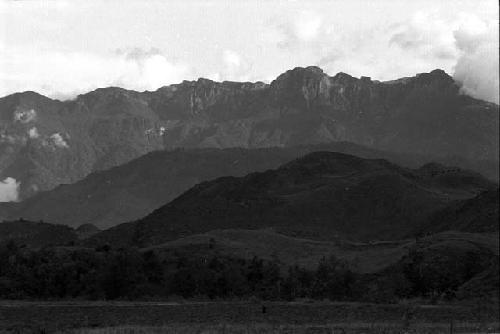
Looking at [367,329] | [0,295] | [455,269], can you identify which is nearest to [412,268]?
[455,269]

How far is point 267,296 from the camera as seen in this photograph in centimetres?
9400

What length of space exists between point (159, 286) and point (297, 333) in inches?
2324

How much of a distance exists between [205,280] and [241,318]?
41645mm

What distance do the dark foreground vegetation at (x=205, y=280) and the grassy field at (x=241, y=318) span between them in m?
15.2

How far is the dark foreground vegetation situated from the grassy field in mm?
15179

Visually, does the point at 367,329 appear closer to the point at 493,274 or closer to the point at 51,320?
the point at 51,320

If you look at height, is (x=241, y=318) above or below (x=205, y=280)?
below

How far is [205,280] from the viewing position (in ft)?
345

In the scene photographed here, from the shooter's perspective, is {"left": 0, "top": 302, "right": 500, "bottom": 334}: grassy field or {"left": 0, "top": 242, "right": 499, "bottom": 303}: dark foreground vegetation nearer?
{"left": 0, "top": 302, "right": 500, "bottom": 334}: grassy field

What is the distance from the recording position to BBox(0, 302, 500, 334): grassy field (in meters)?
53.1

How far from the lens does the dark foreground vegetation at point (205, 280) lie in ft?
322

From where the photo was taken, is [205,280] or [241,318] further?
[205,280]

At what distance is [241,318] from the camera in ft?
210

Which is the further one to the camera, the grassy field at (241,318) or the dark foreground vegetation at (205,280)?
the dark foreground vegetation at (205,280)
